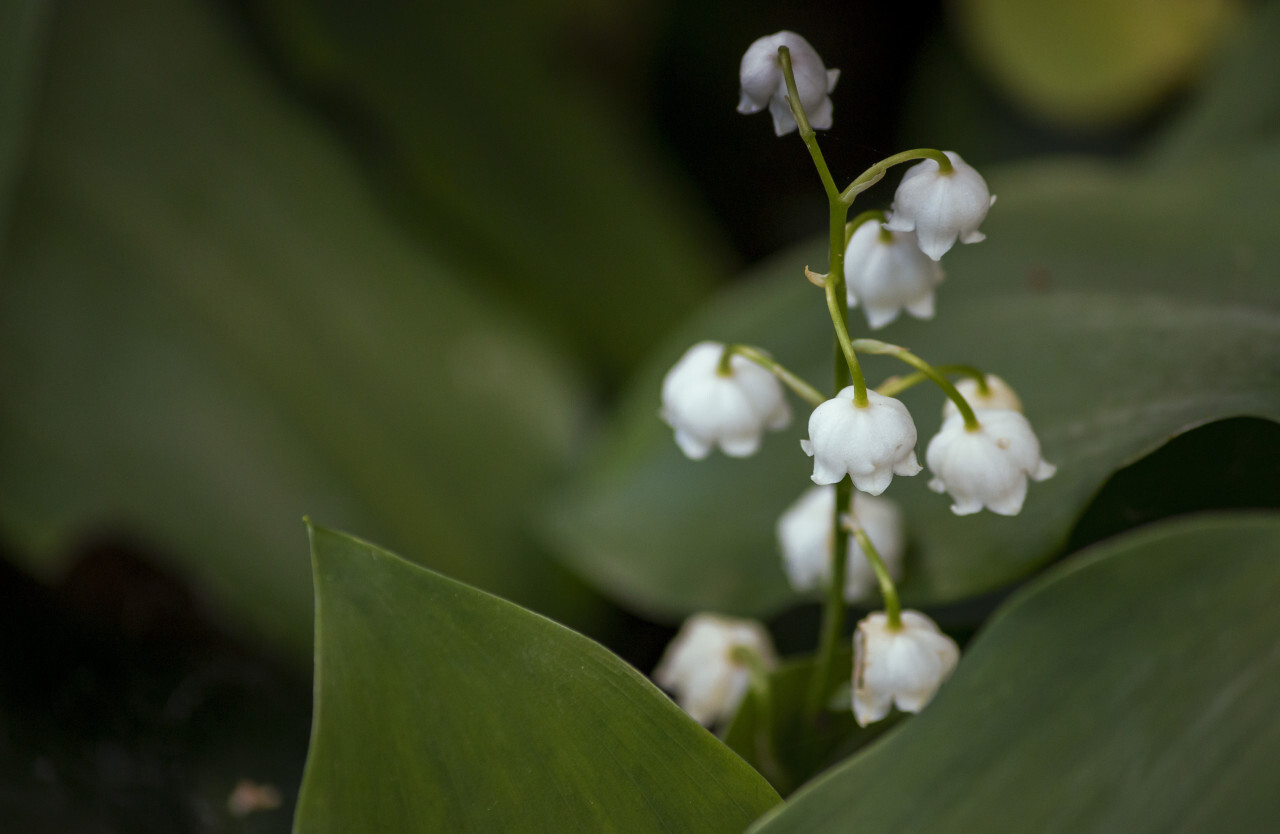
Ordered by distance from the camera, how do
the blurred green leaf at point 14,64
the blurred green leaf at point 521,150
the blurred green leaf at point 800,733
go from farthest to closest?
the blurred green leaf at point 521,150 < the blurred green leaf at point 14,64 < the blurred green leaf at point 800,733

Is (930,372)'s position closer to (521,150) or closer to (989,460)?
(989,460)

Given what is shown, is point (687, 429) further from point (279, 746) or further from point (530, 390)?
point (530, 390)

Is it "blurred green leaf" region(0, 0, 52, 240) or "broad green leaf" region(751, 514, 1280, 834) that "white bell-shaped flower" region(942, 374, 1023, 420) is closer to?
"broad green leaf" region(751, 514, 1280, 834)

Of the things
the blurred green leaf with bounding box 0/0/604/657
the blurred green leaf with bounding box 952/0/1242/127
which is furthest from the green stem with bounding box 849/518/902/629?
the blurred green leaf with bounding box 952/0/1242/127

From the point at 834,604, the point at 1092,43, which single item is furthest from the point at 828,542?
the point at 1092,43

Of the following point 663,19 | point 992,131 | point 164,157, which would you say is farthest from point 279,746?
point 992,131

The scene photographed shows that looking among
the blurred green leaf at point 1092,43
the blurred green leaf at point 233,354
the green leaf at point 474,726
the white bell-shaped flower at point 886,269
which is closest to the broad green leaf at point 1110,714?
the green leaf at point 474,726

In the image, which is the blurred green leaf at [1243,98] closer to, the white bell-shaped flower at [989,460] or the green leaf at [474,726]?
the white bell-shaped flower at [989,460]
